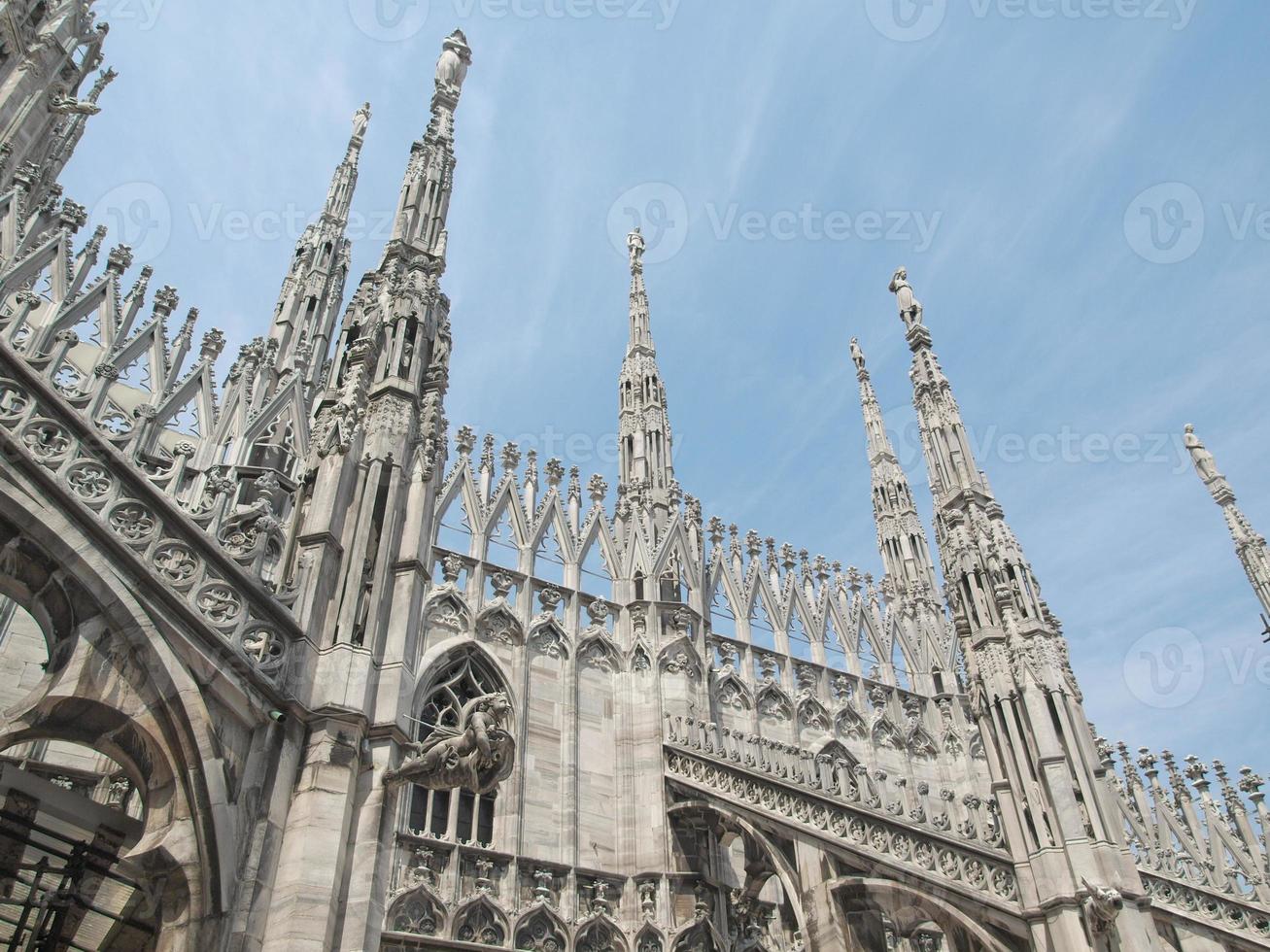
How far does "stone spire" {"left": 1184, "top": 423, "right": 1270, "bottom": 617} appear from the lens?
2250 cm

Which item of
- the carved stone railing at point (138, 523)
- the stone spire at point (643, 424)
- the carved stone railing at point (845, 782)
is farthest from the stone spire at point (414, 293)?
the stone spire at point (643, 424)

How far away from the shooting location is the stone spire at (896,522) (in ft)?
77.6

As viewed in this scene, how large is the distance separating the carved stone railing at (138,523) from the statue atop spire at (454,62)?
6.84 m

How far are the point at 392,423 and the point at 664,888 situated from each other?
340 inches

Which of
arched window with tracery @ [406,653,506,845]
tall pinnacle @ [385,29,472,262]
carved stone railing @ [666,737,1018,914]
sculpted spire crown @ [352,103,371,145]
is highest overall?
sculpted spire crown @ [352,103,371,145]

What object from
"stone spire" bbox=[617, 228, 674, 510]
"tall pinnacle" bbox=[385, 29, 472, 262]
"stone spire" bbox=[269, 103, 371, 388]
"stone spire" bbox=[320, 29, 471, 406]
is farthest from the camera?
"stone spire" bbox=[269, 103, 371, 388]

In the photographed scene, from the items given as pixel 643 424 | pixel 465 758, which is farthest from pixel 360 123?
pixel 465 758

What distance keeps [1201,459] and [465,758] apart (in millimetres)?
24946

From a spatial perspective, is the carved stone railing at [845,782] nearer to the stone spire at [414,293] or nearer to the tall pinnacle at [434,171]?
the stone spire at [414,293]

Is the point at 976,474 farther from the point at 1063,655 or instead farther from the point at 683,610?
the point at 683,610

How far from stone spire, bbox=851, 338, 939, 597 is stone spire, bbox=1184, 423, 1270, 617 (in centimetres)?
695

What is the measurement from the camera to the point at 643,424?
800 inches

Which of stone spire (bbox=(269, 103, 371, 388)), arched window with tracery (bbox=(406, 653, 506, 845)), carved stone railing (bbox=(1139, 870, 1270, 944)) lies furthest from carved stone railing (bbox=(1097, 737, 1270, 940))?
stone spire (bbox=(269, 103, 371, 388))

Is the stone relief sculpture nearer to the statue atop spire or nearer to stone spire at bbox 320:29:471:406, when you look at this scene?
stone spire at bbox 320:29:471:406
